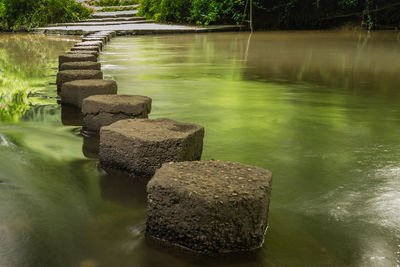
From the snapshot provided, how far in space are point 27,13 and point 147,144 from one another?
1639 cm

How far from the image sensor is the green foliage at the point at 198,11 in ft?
57.5

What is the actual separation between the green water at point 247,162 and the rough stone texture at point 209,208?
59 millimetres

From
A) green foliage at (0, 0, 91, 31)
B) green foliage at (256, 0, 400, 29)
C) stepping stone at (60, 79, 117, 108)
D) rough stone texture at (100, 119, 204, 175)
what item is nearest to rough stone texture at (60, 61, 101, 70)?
stepping stone at (60, 79, 117, 108)

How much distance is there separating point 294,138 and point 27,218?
5.79 feet

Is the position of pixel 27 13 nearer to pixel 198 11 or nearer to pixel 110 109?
pixel 198 11

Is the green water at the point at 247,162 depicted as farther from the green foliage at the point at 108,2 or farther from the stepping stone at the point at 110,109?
the green foliage at the point at 108,2

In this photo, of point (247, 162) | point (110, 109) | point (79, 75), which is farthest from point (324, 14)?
point (247, 162)

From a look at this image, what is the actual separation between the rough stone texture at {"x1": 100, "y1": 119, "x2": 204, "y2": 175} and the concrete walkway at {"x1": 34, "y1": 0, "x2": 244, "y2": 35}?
1252 cm

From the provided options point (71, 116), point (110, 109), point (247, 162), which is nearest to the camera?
point (247, 162)

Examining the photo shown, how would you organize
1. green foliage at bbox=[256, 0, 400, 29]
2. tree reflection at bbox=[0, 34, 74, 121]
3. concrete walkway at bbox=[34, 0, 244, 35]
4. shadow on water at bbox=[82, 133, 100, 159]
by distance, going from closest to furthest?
shadow on water at bbox=[82, 133, 100, 159] → tree reflection at bbox=[0, 34, 74, 121] → concrete walkway at bbox=[34, 0, 244, 35] → green foliage at bbox=[256, 0, 400, 29]

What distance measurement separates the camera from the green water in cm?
167

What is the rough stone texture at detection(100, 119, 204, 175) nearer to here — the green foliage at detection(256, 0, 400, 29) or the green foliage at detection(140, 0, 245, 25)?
the green foliage at detection(140, 0, 245, 25)

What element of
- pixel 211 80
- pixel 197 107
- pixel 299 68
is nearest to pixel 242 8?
pixel 299 68

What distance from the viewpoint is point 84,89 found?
12.0ft
